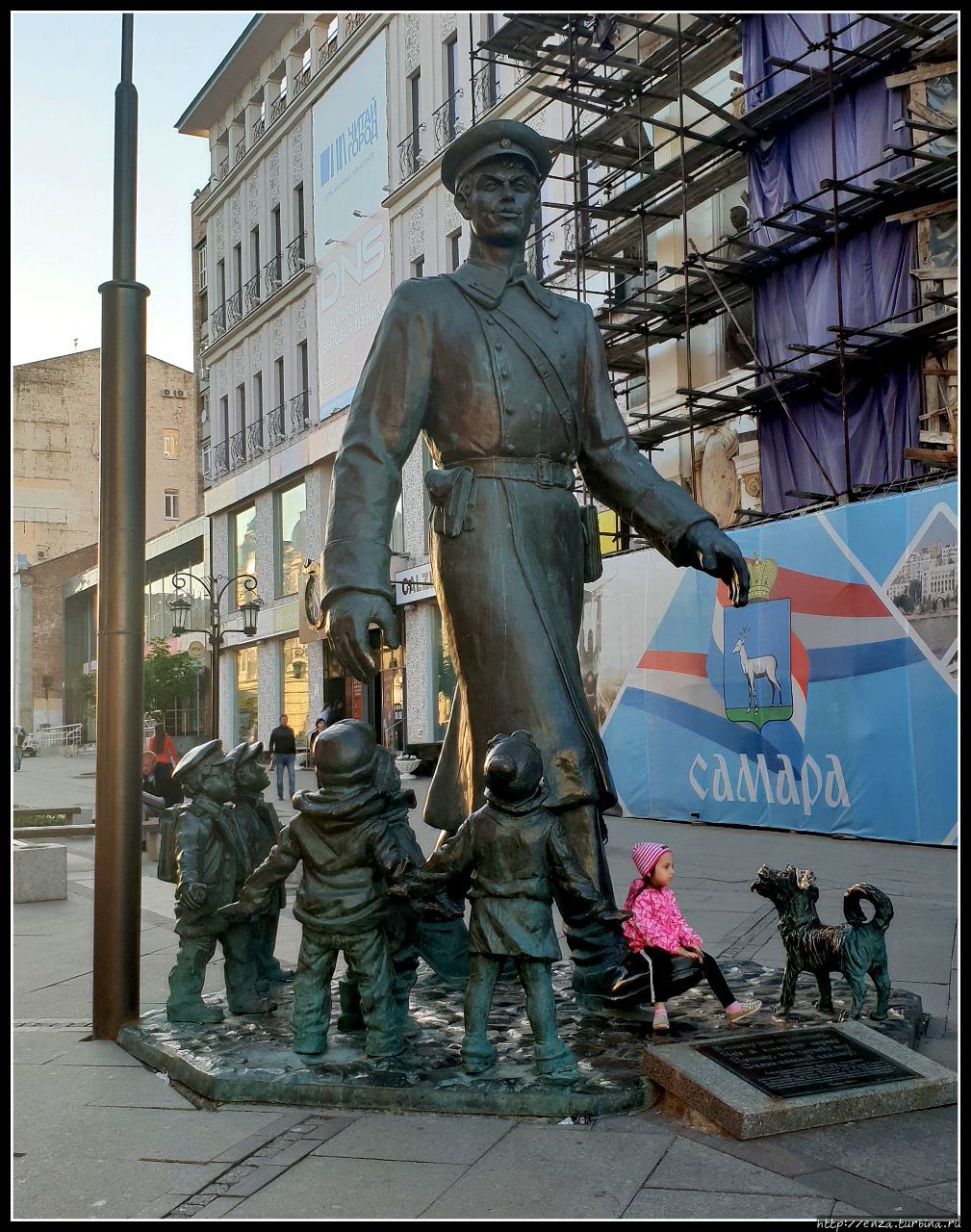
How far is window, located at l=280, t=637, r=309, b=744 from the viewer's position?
31.6 m

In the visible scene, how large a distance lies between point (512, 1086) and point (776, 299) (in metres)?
14.2

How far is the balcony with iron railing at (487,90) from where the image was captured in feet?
75.1

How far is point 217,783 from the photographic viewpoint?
496cm

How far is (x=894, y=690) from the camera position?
1186cm

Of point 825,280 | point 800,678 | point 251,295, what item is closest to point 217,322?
point 251,295

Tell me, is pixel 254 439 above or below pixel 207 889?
above

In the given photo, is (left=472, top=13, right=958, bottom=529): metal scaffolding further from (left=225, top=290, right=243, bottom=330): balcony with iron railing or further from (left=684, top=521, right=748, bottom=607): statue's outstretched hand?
(left=225, top=290, right=243, bottom=330): balcony with iron railing

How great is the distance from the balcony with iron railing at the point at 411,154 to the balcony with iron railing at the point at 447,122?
0.62 meters

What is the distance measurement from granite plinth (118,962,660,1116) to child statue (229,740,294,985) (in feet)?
1.18

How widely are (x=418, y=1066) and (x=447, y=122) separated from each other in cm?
2397

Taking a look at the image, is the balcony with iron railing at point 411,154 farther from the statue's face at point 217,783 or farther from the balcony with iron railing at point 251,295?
the statue's face at point 217,783

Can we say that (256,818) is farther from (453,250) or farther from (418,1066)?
(453,250)

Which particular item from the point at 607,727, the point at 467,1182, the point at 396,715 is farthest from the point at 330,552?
the point at 396,715

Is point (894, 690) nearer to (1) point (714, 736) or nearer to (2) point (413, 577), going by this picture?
(1) point (714, 736)
